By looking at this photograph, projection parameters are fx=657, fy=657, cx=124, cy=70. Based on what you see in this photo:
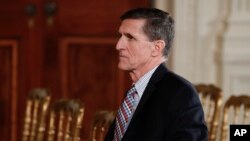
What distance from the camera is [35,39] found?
4.57 metres

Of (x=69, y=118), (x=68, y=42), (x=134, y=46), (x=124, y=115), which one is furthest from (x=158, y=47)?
(x=68, y=42)

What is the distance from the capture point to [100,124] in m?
2.56

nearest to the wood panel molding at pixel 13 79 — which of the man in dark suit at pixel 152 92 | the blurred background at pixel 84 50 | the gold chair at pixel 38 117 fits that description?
the blurred background at pixel 84 50

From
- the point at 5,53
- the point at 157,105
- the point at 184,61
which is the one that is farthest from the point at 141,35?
the point at 5,53

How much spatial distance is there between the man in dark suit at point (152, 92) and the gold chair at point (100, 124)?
0.78 feet

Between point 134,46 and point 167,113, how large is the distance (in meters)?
0.29

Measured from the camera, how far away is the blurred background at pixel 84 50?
14.4 ft

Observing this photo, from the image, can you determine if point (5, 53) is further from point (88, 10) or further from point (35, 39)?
point (88, 10)

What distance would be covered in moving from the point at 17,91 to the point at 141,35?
2542 mm

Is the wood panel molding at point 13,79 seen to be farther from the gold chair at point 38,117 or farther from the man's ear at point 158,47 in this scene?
the man's ear at point 158,47

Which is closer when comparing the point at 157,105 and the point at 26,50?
the point at 157,105

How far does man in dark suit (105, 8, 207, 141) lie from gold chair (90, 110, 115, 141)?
238mm

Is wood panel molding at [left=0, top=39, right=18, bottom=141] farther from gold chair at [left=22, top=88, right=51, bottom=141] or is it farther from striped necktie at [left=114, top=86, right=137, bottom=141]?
striped necktie at [left=114, top=86, right=137, bottom=141]

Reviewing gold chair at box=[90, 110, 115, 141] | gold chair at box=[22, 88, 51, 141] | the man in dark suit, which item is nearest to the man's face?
the man in dark suit
